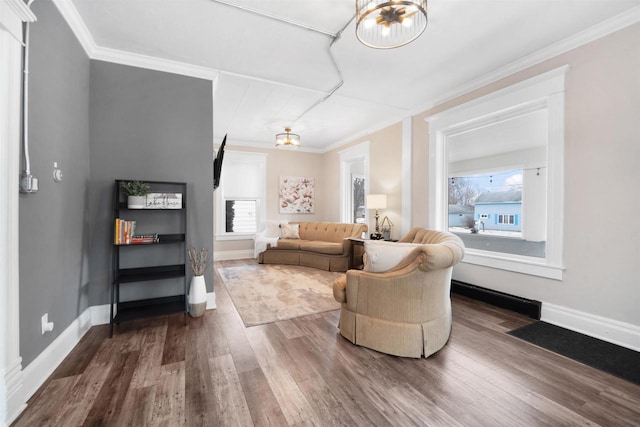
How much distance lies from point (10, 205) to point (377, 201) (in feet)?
14.2

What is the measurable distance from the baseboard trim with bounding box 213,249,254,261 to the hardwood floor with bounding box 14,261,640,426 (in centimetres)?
352

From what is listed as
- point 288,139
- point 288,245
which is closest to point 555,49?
point 288,139

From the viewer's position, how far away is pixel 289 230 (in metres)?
6.25

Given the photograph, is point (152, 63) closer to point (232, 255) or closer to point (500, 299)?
point (232, 255)

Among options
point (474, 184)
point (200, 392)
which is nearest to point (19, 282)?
point (200, 392)

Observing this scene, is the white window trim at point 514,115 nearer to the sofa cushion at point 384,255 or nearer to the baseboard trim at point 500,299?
the baseboard trim at point 500,299

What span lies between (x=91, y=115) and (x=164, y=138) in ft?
2.14

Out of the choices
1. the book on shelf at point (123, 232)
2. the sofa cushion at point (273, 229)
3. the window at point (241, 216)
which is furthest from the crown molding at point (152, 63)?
the sofa cushion at point (273, 229)

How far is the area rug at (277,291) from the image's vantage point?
10.1 feet

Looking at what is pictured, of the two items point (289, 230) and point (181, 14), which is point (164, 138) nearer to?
point (181, 14)

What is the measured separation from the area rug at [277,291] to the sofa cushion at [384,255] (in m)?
1.15

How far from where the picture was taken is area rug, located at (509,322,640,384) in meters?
2.01

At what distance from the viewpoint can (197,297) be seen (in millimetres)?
2939

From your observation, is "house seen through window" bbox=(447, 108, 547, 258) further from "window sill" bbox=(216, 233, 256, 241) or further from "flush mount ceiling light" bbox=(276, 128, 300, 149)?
"window sill" bbox=(216, 233, 256, 241)
